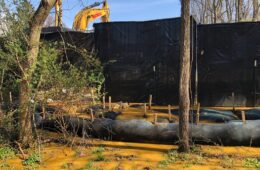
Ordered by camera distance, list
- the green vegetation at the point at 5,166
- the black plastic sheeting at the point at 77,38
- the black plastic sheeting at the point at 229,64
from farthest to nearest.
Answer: the black plastic sheeting at the point at 77,38 < the black plastic sheeting at the point at 229,64 < the green vegetation at the point at 5,166

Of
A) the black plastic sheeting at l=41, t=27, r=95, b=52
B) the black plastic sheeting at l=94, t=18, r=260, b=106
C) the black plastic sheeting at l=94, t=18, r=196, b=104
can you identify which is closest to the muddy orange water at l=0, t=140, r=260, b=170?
the black plastic sheeting at l=94, t=18, r=260, b=106

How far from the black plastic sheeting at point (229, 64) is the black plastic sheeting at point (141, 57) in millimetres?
722

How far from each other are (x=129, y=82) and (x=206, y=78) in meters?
2.32

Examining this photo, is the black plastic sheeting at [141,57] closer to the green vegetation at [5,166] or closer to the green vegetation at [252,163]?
the green vegetation at [252,163]

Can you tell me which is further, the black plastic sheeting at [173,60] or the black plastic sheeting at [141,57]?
the black plastic sheeting at [141,57]

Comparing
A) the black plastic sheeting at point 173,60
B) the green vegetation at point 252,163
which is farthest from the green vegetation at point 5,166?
the black plastic sheeting at point 173,60

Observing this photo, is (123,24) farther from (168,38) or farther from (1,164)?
(1,164)

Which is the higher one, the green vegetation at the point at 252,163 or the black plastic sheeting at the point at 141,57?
the black plastic sheeting at the point at 141,57

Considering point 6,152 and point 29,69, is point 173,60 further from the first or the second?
point 6,152

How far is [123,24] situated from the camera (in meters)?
11.2

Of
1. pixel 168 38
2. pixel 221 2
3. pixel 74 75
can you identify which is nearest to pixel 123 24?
pixel 168 38

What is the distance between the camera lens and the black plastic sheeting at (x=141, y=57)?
10.7 metres

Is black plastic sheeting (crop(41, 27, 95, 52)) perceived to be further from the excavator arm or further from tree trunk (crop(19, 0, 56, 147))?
the excavator arm

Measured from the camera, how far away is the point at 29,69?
19.6 feet
